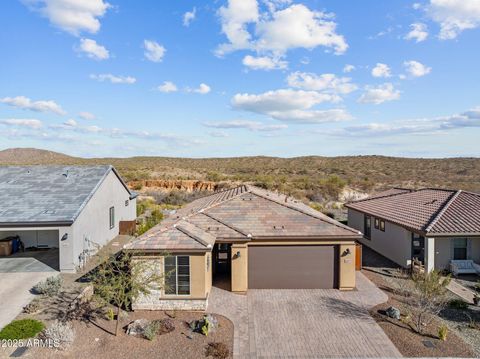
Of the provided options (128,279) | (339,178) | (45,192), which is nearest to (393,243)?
(128,279)

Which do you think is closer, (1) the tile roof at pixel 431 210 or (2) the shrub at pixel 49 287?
(2) the shrub at pixel 49 287

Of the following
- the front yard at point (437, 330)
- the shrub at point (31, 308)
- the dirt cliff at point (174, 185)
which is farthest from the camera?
the dirt cliff at point (174, 185)

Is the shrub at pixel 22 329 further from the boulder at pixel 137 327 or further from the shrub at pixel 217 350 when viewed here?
the shrub at pixel 217 350

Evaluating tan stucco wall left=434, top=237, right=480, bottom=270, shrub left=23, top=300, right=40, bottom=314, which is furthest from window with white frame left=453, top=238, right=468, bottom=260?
shrub left=23, top=300, right=40, bottom=314

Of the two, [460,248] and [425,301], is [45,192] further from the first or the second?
[460,248]

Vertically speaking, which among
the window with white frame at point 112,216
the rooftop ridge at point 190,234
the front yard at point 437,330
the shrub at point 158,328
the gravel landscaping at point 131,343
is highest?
the rooftop ridge at point 190,234

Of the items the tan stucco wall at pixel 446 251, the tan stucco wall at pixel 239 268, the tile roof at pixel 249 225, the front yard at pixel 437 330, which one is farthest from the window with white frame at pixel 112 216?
the tan stucco wall at pixel 446 251
